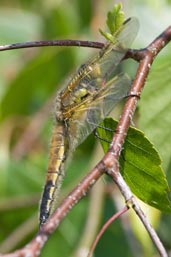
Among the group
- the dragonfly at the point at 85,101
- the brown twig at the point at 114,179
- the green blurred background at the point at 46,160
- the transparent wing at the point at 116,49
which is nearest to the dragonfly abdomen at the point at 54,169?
the dragonfly at the point at 85,101

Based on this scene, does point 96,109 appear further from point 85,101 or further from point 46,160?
point 46,160

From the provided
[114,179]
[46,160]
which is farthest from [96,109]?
[46,160]

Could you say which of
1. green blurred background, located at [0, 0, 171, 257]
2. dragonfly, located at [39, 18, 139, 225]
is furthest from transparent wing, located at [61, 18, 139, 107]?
green blurred background, located at [0, 0, 171, 257]

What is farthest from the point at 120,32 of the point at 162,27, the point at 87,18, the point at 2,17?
the point at 2,17

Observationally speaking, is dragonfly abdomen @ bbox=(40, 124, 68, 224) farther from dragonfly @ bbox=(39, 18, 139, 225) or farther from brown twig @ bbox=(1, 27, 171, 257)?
brown twig @ bbox=(1, 27, 171, 257)

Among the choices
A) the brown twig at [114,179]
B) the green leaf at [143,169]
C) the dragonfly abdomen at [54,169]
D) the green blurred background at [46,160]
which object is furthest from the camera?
the green blurred background at [46,160]

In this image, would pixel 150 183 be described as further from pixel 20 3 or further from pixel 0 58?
pixel 20 3

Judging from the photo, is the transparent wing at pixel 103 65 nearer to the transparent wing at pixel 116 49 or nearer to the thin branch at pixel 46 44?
the transparent wing at pixel 116 49
